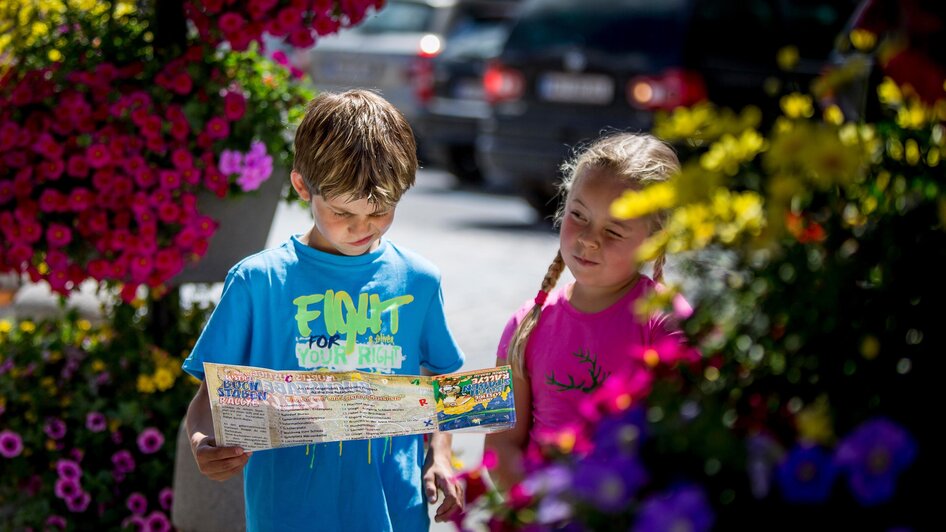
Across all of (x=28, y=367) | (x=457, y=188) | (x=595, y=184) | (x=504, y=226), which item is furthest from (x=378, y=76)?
(x=595, y=184)

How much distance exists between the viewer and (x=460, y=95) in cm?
1127

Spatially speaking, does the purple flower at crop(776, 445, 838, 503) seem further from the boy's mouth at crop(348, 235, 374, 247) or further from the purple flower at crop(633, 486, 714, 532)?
the boy's mouth at crop(348, 235, 374, 247)

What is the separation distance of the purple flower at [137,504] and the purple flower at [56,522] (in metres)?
0.20

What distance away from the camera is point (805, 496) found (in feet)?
3.43

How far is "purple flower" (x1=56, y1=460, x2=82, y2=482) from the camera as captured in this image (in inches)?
139

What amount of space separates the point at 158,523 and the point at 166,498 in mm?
73

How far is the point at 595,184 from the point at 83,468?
2082 mm

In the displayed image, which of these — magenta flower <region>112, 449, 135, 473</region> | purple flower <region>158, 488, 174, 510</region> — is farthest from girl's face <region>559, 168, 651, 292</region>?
magenta flower <region>112, 449, 135, 473</region>

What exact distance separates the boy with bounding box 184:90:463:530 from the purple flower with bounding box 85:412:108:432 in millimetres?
1416

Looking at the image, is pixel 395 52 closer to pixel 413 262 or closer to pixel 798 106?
pixel 413 262

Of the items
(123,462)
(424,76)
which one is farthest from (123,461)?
(424,76)

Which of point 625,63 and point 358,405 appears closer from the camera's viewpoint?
point 358,405

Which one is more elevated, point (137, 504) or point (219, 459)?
point (219, 459)

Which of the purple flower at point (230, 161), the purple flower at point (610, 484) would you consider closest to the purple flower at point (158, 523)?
the purple flower at point (230, 161)
